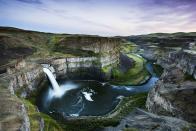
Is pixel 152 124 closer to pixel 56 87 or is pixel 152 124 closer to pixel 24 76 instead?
pixel 24 76

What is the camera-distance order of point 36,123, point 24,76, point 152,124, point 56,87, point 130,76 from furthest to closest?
point 130,76, point 56,87, point 24,76, point 36,123, point 152,124

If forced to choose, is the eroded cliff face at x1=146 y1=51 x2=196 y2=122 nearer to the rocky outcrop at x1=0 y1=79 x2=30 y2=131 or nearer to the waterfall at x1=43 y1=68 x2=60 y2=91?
the rocky outcrop at x1=0 y1=79 x2=30 y2=131

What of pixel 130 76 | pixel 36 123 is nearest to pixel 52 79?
pixel 130 76

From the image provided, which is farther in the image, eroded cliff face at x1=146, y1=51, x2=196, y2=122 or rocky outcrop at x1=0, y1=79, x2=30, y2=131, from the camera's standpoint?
eroded cliff face at x1=146, y1=51, x2=196, y2=122

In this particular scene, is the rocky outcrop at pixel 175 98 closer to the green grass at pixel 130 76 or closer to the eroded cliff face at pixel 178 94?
the eroded cliff face at pixel 178 94

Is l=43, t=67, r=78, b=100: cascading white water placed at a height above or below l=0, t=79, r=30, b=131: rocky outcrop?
below

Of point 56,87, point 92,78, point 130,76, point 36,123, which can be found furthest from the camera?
point 130,76

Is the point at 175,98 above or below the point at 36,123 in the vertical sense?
above

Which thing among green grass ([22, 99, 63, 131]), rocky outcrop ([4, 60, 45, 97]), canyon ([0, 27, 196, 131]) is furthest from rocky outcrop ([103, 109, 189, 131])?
rocky outcrop ([4, 60, 45, 97])

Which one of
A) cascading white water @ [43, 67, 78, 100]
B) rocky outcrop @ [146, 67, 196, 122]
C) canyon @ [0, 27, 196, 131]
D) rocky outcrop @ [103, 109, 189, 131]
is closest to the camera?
rocky outcrop @ [103, 109, 189, 131]
